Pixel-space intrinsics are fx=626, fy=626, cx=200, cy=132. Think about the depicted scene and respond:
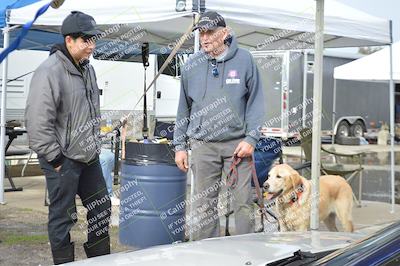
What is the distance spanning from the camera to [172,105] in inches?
707

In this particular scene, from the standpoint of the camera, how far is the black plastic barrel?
18.9ft

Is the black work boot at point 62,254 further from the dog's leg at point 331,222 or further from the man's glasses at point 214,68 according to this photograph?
the dog's leg at point 331,222

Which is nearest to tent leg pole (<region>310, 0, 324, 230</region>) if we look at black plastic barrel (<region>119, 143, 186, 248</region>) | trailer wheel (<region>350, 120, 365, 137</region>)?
black plastic barrel (<region>119, 143, 186, 248</region>)

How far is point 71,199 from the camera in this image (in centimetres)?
439

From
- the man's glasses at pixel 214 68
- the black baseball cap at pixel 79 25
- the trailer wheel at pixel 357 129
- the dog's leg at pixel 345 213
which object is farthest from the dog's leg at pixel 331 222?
the trailer wheel at pixel 357 129

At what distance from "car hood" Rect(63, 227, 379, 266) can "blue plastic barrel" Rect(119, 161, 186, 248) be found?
8.66 feet

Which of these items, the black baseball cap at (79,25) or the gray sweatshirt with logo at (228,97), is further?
the gray sweatshirt with logo at (228,97)

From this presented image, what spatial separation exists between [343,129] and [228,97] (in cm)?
1853

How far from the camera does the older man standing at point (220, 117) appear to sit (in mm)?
4707

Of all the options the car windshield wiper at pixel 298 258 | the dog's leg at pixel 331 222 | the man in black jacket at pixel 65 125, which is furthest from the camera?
the dog's leg at pixel 331 222

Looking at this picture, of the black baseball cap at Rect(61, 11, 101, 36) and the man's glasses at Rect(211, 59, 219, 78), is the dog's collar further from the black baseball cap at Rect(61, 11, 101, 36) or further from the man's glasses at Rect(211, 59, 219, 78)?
the black baseball cap at Rect(61, 11, 101, 36)

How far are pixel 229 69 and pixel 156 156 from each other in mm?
1360

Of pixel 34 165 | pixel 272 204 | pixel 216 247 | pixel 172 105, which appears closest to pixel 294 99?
pixel 172 105

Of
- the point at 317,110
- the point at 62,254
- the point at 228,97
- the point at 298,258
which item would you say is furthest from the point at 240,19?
the point at 298,258
